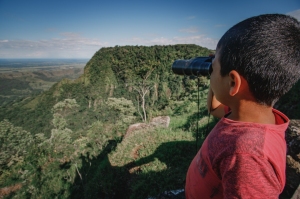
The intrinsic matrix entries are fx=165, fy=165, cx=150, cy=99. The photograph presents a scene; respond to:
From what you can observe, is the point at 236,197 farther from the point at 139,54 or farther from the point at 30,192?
the point at 139,54

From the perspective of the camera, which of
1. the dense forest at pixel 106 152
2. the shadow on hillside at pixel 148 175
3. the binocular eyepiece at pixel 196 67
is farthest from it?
the dense forest at pixel 106 152

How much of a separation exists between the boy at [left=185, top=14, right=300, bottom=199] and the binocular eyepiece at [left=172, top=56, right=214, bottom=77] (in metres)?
0.35

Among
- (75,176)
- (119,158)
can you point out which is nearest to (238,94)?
(119,158)

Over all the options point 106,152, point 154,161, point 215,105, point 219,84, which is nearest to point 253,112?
point 219,84

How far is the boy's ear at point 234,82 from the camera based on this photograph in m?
0.59

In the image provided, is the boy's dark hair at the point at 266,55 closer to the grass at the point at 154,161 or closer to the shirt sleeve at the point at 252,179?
the shirt sleeve at the point at 252,179

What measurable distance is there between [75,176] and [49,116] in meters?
34.4

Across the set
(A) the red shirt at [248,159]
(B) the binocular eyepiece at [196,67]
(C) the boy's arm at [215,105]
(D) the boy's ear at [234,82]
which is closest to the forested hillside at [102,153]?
(C) the boy's arm at [215,105]

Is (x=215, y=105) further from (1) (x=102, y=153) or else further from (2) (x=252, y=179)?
(1) (x=102, y=153)

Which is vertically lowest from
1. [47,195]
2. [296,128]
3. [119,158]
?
[47,195]

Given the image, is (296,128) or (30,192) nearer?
(296,128)

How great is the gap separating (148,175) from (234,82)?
14.0 feet

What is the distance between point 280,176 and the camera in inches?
21.3

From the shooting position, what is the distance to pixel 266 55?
0.56m
